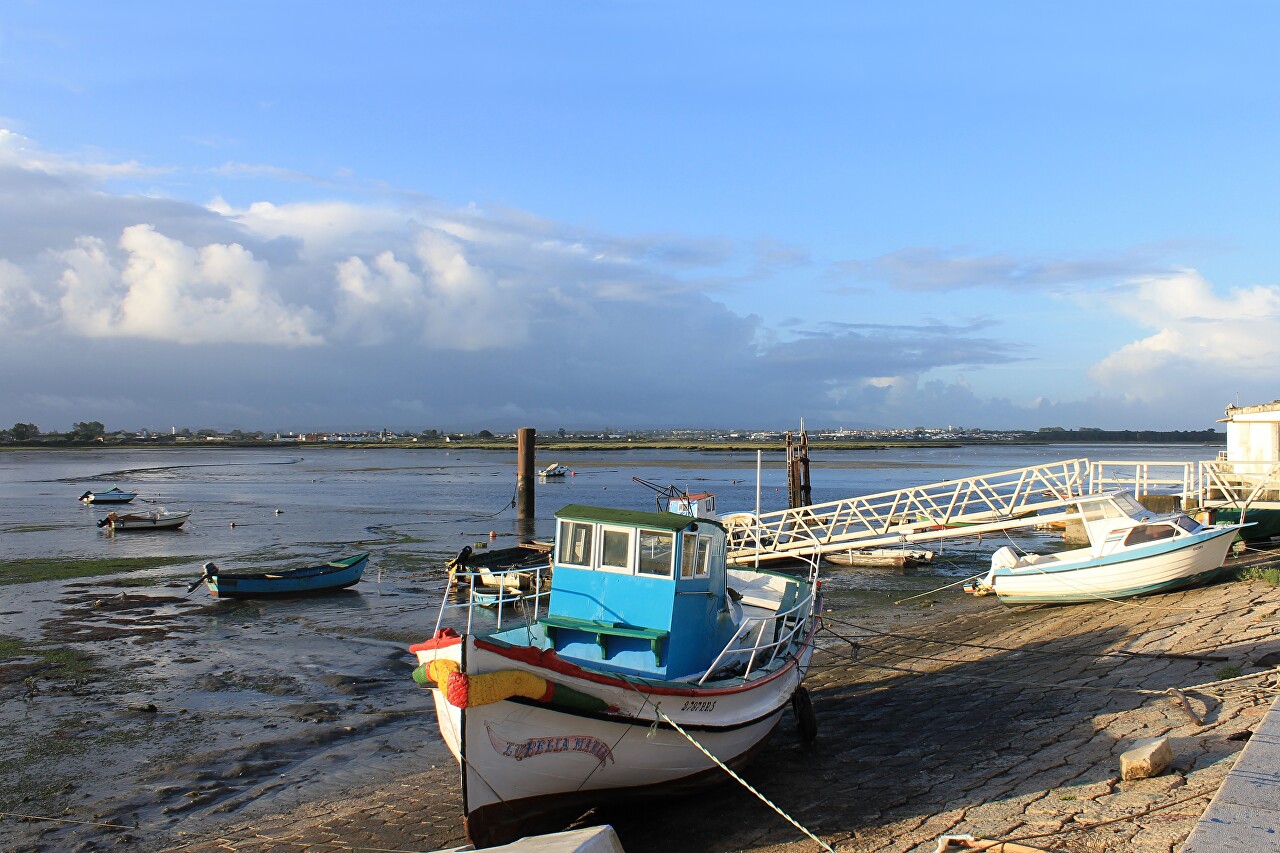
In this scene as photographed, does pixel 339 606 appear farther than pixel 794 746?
Yes

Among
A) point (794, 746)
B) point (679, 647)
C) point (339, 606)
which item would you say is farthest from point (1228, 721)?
point (339, 606)

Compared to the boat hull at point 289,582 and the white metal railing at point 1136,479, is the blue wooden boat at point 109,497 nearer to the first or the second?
the boat hull at point 289,582

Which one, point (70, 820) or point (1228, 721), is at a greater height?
point (1228, 721)

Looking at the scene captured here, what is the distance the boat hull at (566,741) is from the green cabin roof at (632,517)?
2.05m

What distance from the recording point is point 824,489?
75000 millimetres

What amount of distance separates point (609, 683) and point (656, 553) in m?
2.34

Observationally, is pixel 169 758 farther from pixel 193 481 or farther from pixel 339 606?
pixel 193 481

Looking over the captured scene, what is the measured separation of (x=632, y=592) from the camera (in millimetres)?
11359

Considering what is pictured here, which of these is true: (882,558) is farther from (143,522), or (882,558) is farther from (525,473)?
(143,522)

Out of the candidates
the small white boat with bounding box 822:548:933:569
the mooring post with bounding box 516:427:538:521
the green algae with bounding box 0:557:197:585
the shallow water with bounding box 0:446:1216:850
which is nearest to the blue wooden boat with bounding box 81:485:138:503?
the shallow water with bounding box 0:446:1216:850

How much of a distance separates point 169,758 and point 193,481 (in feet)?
259

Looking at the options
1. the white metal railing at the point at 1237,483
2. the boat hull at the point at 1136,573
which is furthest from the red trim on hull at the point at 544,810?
the white metal railing at the point at 1237,483

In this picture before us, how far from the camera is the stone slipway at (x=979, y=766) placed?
850 cm

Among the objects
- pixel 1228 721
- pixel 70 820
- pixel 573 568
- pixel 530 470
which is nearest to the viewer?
pixel 1228 721
